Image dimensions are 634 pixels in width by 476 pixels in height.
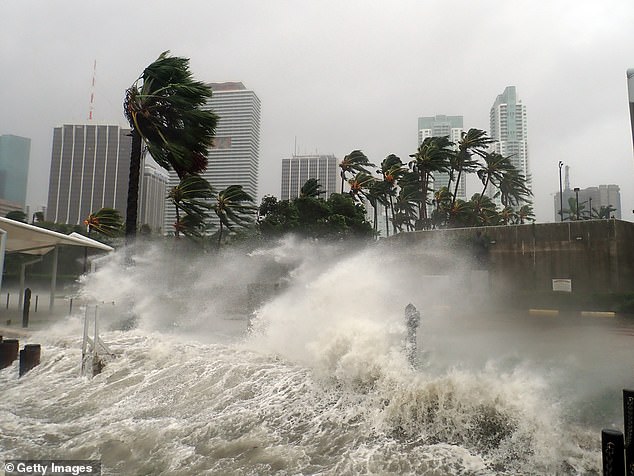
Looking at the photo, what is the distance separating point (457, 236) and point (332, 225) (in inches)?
529

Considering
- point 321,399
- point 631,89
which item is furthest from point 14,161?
point 631,89

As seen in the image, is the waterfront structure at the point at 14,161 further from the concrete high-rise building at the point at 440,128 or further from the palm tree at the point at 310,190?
the concrete high-rise building at the point at 440,128

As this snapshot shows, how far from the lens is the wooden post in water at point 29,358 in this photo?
10.1m

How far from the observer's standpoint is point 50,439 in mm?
6387

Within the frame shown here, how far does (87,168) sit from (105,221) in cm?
4677

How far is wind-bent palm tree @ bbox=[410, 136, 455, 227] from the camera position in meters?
38.4

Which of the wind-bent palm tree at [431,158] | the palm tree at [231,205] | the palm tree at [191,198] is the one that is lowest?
the palm tree at [191,198]

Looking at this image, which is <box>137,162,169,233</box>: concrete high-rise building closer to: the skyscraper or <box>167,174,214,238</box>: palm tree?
the skyscraper

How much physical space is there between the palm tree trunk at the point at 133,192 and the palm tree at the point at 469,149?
29322mm

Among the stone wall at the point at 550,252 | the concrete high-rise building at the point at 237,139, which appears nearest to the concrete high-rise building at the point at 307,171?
the concrete high-rise building at the point at 237,139

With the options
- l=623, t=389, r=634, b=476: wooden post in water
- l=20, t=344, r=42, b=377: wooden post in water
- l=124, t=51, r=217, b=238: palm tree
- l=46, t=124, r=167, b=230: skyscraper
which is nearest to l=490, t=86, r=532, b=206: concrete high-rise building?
l=46, t=124, r=167, b=230: skyscraper

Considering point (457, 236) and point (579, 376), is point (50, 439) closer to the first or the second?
point (579, 376)

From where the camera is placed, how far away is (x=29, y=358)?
10.2 m

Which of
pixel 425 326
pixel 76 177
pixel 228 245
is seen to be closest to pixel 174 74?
pixel 425 326
